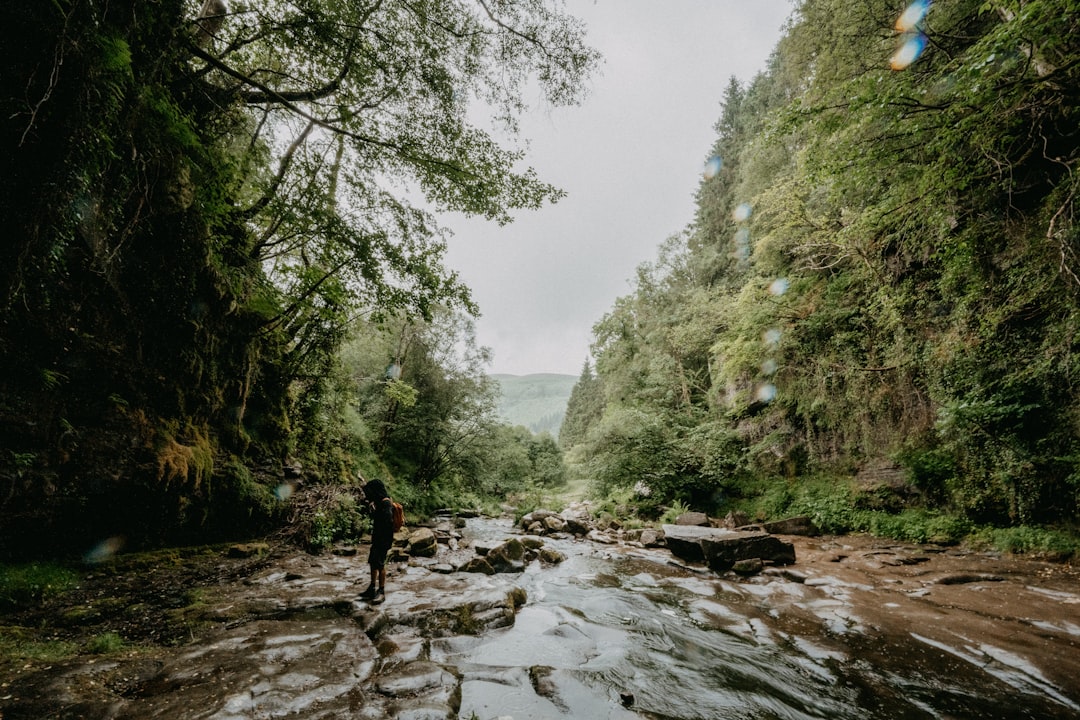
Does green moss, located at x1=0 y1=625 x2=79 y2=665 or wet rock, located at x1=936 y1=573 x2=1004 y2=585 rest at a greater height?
green moss, located at x1=0 y1=625 x2=79 y2=665

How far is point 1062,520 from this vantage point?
7.18 metres

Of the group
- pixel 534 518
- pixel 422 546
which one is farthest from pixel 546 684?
pixel 534 518

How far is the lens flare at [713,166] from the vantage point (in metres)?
29.6

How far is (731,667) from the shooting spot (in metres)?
4.23

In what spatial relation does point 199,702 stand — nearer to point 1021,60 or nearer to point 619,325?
point 1021,60

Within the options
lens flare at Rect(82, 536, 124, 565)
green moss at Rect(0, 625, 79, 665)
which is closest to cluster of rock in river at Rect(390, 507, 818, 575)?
lens flare at Rect(82, 536, 124, 565)

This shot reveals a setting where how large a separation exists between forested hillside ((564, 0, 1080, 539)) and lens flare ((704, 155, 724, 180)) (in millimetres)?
11179

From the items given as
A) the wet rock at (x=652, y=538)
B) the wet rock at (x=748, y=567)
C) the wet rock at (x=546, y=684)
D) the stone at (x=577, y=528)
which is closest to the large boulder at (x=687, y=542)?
the wet rock at (x=748, y=567)

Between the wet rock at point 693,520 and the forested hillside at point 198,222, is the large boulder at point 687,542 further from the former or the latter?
the forested hillside at point 198,222

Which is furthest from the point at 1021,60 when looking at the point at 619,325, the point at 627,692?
the point at 619,325

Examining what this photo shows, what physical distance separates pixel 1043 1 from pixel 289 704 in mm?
9776

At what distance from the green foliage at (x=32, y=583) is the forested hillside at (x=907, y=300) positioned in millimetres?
12406

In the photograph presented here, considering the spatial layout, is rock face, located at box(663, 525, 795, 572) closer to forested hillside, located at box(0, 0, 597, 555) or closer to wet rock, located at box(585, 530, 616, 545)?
wet rock, located at box(585, 530, 616, 545)

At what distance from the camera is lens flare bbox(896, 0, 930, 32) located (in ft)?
28.6
